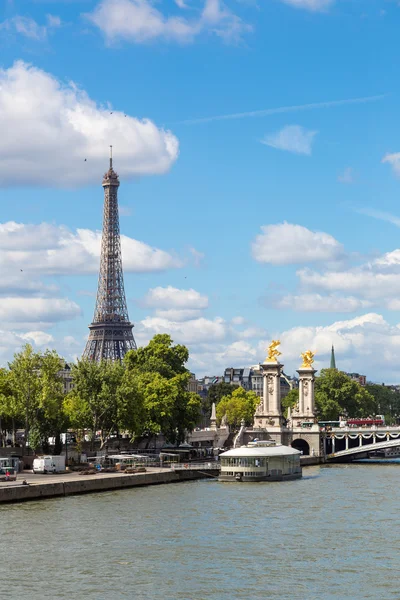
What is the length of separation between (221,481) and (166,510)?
69.3 ft

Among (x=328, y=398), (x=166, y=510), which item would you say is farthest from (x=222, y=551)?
(x=328, y=398)

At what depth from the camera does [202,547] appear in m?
43.8

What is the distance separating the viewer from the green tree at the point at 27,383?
7644 centimetres

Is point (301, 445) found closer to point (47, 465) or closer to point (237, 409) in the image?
point (237, 409)

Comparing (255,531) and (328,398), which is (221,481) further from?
(328,398)

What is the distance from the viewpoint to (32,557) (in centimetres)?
4097

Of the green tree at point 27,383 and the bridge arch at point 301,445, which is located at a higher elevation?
the green tree at point 27,383

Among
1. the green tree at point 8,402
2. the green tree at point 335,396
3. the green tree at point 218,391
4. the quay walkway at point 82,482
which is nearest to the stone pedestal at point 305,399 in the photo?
the green tree at point 335,396

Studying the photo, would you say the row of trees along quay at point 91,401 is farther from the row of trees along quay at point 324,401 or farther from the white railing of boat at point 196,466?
the row of trees along quay at point 324,401

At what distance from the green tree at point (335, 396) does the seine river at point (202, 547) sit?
258ft

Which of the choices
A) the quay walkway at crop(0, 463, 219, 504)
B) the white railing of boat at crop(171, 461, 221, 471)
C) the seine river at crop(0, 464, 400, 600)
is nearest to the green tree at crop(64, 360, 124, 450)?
the white railing of boat at crop(171, 461, 221, 471)

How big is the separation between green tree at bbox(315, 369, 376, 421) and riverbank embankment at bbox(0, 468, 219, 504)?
6606cm

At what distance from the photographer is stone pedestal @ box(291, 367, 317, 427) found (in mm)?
112375

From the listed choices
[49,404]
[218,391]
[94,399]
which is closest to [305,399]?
[94,399]
